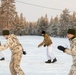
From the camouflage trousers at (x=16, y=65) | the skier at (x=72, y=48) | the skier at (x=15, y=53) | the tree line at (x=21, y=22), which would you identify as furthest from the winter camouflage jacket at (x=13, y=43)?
the tree line at (x=21, y=22)

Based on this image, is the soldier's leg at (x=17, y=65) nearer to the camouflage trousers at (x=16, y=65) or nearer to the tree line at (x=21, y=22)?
the camouflage trousers at (x=16, y=65)

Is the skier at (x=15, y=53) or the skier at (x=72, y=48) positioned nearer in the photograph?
the skier at (x=72, y=48)

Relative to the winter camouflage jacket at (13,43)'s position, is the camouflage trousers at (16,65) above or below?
below

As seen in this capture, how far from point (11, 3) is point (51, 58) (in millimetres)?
73026

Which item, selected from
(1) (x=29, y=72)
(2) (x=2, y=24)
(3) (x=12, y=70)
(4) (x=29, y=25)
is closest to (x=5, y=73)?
(1) (x=29, y=72)

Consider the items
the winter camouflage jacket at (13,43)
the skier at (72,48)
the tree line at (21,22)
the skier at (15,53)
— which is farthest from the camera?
the tree line at (21,22)

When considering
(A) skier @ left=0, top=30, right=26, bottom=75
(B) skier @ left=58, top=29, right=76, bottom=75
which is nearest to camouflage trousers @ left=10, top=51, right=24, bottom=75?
(A) skier @ left=0, top=30, right=26, bottom=75

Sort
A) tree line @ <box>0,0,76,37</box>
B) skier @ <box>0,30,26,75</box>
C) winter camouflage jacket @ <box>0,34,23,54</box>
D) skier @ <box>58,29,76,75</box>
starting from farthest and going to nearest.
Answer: tree line @ <box>0,0,76,37</box> → skier @ <box>0,30,26,75</box> → winter camouflage jacket @ <box>0,34,23,54</box> → skier @ <box>58,29,76,75</box>

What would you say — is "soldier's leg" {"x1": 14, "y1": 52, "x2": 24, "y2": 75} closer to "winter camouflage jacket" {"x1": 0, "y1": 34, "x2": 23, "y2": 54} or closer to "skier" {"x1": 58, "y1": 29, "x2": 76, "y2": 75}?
"winter camouflage jacket" {"x1": 0, "y1": 34, "x2": 23, "y2": 54}

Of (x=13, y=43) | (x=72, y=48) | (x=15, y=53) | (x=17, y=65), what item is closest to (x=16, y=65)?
(x=17, y=65)

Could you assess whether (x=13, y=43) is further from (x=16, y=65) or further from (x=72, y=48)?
(x=72, y=48)

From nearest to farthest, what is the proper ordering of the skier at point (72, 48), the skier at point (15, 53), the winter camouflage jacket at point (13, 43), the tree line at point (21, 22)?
the skier at point (72, 48), the winter camouflage jacket at point (13, 43), the skier at point (15, 53), the tree line at point (21, 22)

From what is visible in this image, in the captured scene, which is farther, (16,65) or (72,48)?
(16,65)

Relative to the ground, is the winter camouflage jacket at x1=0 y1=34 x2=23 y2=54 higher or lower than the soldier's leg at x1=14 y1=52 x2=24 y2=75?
higher
